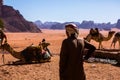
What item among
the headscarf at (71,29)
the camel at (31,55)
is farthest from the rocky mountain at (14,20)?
the headscarf at (71,29)

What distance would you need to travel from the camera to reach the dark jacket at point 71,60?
6.10m

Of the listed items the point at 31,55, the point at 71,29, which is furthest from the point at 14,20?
the point at 71,29

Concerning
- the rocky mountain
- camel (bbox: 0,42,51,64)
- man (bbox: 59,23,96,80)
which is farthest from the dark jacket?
the rocky mountain

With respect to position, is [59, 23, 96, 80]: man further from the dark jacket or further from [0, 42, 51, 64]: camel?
[0, 42, 51, 64]: camel

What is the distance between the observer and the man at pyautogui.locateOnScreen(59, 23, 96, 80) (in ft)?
20.0

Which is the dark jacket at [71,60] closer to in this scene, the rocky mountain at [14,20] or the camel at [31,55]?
→ the camel at [31,55]

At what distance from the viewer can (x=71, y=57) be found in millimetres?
6164

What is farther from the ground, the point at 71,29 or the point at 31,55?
the point at 71,29

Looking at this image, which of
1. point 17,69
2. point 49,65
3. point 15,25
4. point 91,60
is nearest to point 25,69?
point 17,69

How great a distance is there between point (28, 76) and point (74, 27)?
7.59 meters

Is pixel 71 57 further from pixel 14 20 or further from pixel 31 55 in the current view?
pixel 14 20

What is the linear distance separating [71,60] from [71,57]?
52mm

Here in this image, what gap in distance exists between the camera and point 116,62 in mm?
16656

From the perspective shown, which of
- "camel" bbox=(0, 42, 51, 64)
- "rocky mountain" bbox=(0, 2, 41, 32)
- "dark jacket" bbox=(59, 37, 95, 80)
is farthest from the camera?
"rocky mountain" bbox=(0, 2, 41, 32)
